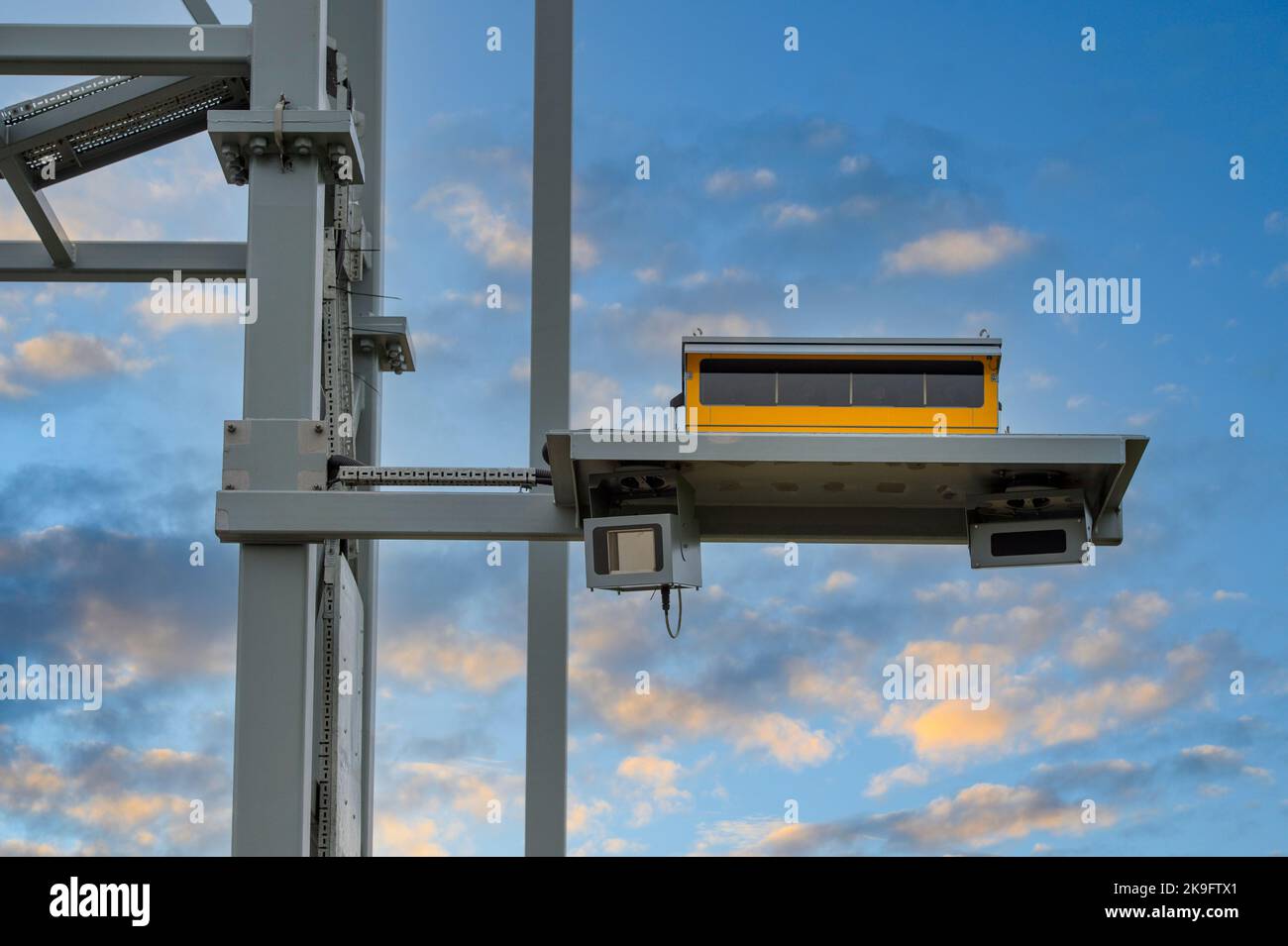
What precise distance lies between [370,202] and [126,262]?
411 cm

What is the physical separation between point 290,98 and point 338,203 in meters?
2.60

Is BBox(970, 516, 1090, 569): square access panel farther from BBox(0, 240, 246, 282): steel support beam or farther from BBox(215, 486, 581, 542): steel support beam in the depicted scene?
BBox(0, 240, 246, 282): steel support beam

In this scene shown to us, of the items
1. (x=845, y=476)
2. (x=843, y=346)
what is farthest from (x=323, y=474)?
(x=843, y=346)

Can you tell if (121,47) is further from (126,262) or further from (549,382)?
(126,262)

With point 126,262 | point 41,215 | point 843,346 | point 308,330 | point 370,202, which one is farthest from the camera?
point 126,262

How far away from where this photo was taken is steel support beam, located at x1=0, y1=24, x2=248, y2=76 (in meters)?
15.7

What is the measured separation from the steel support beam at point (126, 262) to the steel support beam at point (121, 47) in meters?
5.70

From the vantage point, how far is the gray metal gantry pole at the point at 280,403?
1410 centimetres

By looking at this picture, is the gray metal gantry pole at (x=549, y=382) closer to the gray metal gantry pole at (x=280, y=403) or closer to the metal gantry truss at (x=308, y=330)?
the metal gantry truss at (x=308, y=330)

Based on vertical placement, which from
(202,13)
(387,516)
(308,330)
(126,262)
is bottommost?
(387,516)

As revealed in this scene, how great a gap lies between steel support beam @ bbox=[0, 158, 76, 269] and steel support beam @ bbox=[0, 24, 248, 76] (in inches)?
172

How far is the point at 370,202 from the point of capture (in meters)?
19.9

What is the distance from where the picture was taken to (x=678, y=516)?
14617mm
